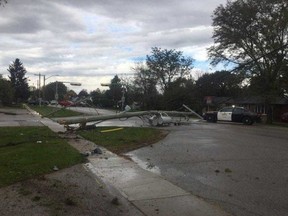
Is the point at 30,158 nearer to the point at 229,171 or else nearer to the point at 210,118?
the point at 229,171

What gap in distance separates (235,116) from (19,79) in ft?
302

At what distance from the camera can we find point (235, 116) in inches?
1736

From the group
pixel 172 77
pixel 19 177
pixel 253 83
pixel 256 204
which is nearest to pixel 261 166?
pixel 256 204

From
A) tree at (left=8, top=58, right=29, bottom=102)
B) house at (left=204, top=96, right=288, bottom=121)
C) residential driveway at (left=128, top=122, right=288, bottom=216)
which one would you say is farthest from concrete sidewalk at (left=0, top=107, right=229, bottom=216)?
tree at (left=8, top=58, right=29, bottom=102)

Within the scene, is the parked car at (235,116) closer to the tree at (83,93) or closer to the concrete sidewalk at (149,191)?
the concrete sidewalk at (149,191)

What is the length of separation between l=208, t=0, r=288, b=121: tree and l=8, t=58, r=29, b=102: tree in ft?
→ 261

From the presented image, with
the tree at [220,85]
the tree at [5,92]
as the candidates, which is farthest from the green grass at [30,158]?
the tree at [5,92]

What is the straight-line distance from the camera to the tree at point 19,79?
4833 inches

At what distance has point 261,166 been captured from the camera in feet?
44.4

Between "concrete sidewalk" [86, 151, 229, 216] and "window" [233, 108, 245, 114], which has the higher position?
"window" [233, 108, 245, 114]

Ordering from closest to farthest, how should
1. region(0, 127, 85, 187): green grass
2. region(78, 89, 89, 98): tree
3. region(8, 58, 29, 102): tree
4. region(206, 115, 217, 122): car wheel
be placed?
region(0, 127, 85, 187): green grass
region(206, 115, 217, 122): car wheel
region(8, 58, 29, 102): tree
region(78, 89, 89, 98): tree

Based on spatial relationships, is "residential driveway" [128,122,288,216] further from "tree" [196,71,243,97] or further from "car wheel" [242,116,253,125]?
"car wheel" [242,116,253,125]

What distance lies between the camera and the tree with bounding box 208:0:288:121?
4878 cm

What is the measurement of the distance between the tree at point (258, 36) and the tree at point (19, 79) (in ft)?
261
